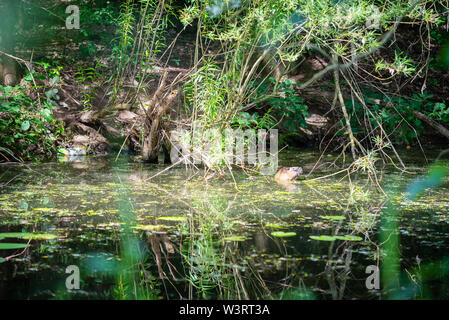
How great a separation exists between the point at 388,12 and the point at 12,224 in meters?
3.14

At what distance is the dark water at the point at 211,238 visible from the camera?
5.66 ft

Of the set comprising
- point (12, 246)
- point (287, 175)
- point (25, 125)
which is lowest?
point (12, 246)

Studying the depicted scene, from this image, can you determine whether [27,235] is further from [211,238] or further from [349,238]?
[349,238]

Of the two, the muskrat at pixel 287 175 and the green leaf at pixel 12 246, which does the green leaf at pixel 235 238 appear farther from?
the muskrat at pixel 287 175

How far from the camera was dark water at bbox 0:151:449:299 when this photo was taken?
5.66 feet

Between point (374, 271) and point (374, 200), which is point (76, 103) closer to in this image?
point (374, 200)

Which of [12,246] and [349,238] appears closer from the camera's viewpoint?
[12,246]

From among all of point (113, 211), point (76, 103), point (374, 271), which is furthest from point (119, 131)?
point (374, 271)

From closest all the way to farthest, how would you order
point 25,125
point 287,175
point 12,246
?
1. point 12,246
2. point 287,175
3. point 25,125

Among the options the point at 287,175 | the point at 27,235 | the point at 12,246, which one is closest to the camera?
the point at 12,246

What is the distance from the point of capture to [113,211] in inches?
111

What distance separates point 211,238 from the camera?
235 cm

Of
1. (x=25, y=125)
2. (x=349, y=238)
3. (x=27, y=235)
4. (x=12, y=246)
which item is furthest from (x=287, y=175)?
(x=25, y=125)
